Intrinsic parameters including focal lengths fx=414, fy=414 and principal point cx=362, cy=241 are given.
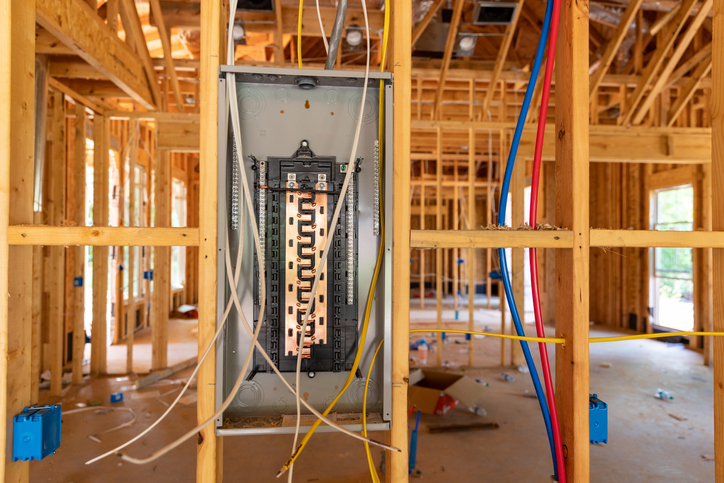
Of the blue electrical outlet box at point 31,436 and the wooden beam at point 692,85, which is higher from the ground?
the wooden beam at point 692,85

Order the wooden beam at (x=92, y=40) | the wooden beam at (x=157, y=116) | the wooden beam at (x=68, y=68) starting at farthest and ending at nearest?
the wooden beam at (x=157, y=116) → the wooden beam at (x=68, y=68) → the wooden beam at (x=92, y=40)

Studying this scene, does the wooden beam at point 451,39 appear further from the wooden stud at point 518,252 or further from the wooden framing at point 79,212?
the wooden framing at point 79,212

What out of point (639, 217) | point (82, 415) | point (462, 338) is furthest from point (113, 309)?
point (639, 217)

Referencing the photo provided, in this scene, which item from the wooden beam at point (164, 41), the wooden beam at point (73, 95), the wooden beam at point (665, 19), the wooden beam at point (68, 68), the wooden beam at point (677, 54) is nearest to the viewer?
the wooden beam at point (68, 68)

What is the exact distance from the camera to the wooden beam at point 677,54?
3.27 meters

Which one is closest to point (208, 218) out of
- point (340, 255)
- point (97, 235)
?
point (97, 235)

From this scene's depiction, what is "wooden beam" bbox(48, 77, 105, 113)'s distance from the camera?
3114 millimetres

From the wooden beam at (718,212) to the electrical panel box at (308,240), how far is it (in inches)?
38.9

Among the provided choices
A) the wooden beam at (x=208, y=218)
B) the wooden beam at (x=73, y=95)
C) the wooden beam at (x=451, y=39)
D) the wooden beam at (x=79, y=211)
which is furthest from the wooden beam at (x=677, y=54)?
the wooden beam at (x=79, y=211)

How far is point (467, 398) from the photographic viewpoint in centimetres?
289

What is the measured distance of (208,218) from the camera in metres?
1.04

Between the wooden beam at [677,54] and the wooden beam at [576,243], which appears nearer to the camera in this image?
the wooden beam at [576,243]

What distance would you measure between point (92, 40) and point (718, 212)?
3.04m

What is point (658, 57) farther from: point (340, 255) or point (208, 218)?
point (208, 218)
